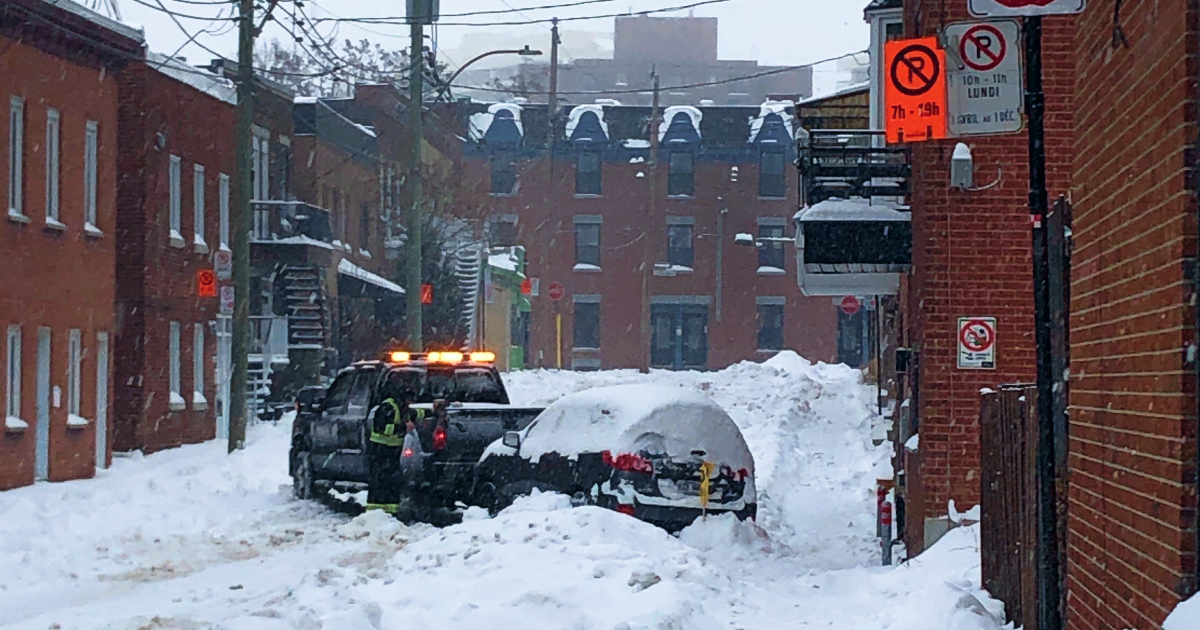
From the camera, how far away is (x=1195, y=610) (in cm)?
513

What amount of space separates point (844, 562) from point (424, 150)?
4104 cm

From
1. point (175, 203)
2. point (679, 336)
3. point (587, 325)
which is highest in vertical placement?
point (175, 203)

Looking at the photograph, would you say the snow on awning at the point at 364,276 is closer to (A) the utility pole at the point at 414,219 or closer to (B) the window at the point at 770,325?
(A) the utility pole at the point at 414,219

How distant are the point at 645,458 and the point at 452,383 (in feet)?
19.1

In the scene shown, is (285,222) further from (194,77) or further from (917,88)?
(917,88)

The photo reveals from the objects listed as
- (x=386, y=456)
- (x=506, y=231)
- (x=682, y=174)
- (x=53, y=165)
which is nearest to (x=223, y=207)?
(x=53, y=165)

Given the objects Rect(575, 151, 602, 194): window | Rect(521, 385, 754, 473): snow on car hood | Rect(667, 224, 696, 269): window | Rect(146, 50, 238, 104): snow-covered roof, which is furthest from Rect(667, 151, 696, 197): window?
Rect(521, 385, 754, 473): snow on car hood

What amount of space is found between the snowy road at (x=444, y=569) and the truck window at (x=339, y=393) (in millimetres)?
1272

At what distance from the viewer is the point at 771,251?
2712 inches

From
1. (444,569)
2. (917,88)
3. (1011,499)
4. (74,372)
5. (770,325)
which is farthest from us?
(770,325)

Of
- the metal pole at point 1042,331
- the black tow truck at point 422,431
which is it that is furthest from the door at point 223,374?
the metal pole at point 1042,331

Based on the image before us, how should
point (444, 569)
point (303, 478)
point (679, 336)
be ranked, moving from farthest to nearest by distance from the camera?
1. point (679, 336)
2. point (303, 478)
3. point (444, 569)

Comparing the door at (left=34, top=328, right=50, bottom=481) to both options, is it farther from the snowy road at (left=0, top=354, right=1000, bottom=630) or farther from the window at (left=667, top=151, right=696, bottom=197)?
the window at (left=667, top=151, right=696, bottom=197)

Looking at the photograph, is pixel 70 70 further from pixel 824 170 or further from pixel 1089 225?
pixel 1089 225
